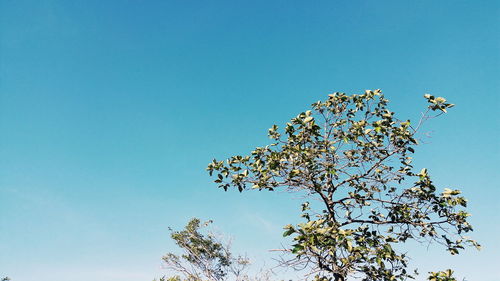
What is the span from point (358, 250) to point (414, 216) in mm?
2264

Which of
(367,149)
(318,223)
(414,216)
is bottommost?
(318,223)

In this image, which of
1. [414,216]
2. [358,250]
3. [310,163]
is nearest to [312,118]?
[310,163]

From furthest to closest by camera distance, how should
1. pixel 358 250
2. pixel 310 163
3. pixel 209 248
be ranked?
1. pixel 209 248
2. pixel 310 163
3. pixel 358 250

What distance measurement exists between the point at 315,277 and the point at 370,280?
125cm

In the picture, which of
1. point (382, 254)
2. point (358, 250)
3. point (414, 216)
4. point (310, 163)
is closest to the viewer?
point (358, 250)

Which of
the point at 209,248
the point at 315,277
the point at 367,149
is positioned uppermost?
the point at 209,248

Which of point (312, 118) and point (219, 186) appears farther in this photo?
point (219, 186)

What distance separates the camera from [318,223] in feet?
16.0

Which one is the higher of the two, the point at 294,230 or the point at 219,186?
the point at 219,186

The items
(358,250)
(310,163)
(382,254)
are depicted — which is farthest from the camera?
(310,163)

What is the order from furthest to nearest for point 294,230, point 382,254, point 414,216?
1. point 414,216
2. point 382,254
3. point 294,230

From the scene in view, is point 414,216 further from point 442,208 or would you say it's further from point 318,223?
point 318,223

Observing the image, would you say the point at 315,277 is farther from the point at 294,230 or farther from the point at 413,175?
the point at 413,175

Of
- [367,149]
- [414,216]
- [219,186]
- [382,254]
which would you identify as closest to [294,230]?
[382,254]
